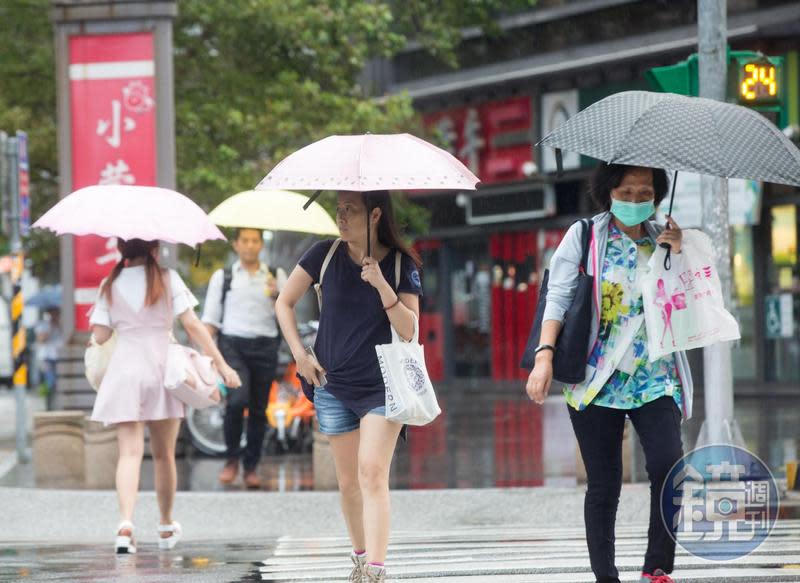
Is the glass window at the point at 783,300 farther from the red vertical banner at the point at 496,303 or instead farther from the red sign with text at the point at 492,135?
the red vertical banner at the point at 496,303

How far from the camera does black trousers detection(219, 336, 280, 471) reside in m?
12.8

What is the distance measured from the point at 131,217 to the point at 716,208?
421cm

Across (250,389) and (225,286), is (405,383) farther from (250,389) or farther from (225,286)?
(250,389)

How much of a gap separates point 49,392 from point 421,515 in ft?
53.6

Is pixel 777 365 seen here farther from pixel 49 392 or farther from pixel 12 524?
pixel 12 524

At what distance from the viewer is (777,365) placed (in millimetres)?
25453

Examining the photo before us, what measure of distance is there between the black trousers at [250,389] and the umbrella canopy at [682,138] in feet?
20.5

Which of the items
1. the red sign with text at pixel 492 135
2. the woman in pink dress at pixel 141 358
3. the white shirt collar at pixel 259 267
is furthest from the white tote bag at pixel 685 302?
the red sign with text at pixel 492 135

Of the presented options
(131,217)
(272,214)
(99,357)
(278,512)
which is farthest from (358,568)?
(272,214)

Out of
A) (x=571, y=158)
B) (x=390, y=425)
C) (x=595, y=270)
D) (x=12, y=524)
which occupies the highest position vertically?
(x=571, y=158)

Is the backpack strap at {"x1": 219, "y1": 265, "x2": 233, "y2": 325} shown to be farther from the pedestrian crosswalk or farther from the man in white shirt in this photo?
the pedestrian crosswalk

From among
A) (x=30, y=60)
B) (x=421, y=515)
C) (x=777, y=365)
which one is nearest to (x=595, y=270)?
(x=421, y=515)

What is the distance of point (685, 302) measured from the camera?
22.3ft

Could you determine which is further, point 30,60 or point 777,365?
point 777,365
